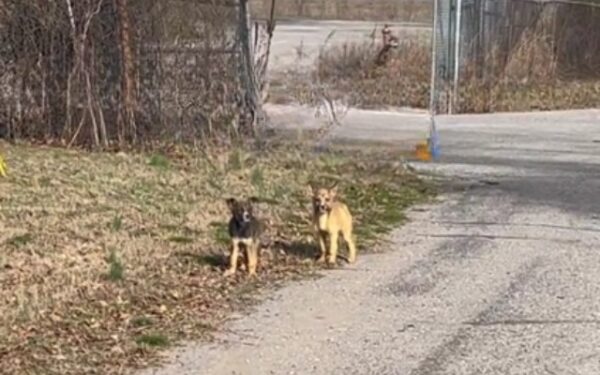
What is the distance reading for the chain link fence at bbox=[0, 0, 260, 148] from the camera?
13.6 metres

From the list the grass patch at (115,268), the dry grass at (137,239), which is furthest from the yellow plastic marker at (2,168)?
the grass patch at (115,268)

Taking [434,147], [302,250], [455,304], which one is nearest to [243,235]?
[302,250]

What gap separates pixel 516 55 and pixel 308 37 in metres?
10.4

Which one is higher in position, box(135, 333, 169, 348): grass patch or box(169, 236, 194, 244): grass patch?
box(135, 333, 169, 348): grass patch

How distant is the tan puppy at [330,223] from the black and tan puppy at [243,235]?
481 mm

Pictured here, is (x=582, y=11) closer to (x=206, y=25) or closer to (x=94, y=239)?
(x=206, y=25)

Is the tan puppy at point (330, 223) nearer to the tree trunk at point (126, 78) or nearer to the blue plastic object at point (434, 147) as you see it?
the tree trunk at point (126, 78)

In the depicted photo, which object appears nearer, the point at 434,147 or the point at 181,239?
the point at 181,239

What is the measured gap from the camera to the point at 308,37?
33.7 meters

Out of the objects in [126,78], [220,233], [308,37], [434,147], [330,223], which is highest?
[126,78]

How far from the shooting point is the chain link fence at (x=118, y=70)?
44.5 ft

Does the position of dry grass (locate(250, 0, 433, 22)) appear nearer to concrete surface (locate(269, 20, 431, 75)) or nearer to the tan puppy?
concrete surface (locate(269, 20, 431, 75))

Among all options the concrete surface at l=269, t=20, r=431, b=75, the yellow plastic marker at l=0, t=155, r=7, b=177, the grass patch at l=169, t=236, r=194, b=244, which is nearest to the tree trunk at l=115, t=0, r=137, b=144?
the yellow plastic marker at l=0, t=155, r=7, b=177

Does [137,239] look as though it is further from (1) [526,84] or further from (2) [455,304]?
(1) [526,84]
